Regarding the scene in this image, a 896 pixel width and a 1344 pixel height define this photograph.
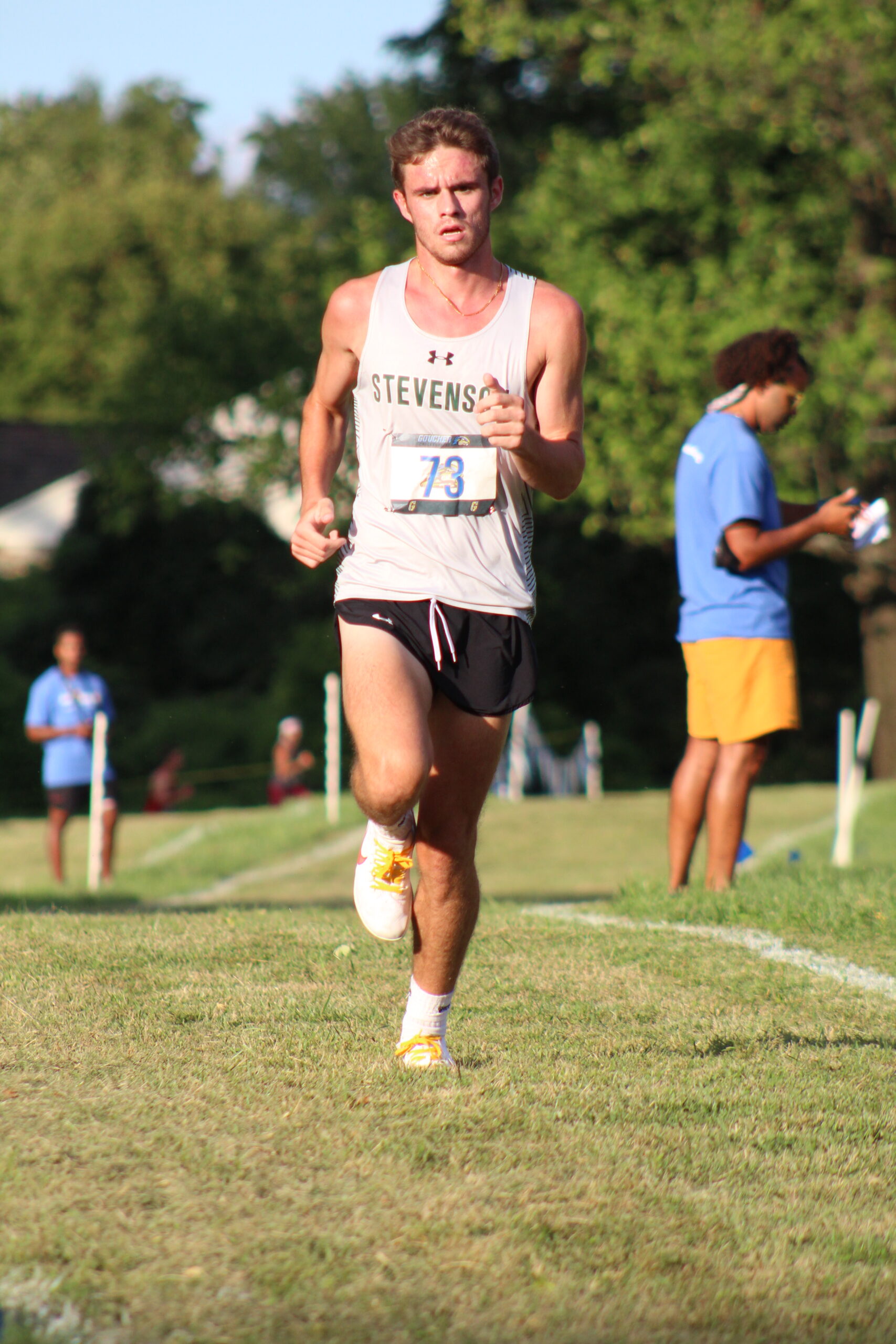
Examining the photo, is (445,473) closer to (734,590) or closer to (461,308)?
(461,308)

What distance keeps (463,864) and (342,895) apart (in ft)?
29.0

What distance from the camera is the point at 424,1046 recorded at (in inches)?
154

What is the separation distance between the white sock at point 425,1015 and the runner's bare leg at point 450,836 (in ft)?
0.06

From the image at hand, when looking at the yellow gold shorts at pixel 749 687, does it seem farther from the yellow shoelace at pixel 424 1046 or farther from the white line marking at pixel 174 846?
the white line marking at pixel 174 846

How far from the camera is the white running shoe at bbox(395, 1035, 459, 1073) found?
3855 millimetres

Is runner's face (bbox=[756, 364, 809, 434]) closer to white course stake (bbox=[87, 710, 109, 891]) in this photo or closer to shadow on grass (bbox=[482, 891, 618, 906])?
shadow on grass (bbox=[482, 891, 618, 906])

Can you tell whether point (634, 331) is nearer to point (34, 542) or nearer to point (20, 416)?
point (34, 542)

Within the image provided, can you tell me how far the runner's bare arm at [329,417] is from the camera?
3.99 m

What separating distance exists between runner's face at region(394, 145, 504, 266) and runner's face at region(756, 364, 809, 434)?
3479 mm

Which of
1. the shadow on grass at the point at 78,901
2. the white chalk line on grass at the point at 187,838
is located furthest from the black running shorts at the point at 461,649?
the white chalk line on grass at the point at 187,838

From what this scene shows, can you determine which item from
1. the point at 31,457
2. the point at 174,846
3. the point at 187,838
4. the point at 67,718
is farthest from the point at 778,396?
the point at 31,457

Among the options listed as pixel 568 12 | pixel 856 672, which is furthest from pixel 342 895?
pixel 856 672

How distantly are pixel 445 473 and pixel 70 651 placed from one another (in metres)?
11.2

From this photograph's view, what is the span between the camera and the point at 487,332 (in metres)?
3.96
